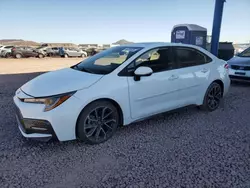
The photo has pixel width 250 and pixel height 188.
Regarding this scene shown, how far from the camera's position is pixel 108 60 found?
→ 147 inches

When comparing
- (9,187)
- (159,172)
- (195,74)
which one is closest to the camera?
(9,187)

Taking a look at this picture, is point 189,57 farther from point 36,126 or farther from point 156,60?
point 36,126

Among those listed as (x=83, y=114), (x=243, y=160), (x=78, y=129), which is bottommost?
(x=243, y=160)

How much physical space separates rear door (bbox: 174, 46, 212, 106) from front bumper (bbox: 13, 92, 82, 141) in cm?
206

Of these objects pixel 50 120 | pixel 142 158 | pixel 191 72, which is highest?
pixel 191 72

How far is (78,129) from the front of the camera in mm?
2881

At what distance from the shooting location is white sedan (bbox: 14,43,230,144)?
2.72m

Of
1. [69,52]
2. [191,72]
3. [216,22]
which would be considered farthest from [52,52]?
[191,72]

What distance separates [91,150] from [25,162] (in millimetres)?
866

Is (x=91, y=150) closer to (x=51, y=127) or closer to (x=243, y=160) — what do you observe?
(x=51, y=127)

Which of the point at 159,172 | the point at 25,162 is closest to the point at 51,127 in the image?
the point at 25,162

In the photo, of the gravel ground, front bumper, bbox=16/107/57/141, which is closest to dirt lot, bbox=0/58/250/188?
the gravel ground

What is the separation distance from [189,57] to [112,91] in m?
1.92

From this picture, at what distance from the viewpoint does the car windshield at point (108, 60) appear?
10.9 ft
